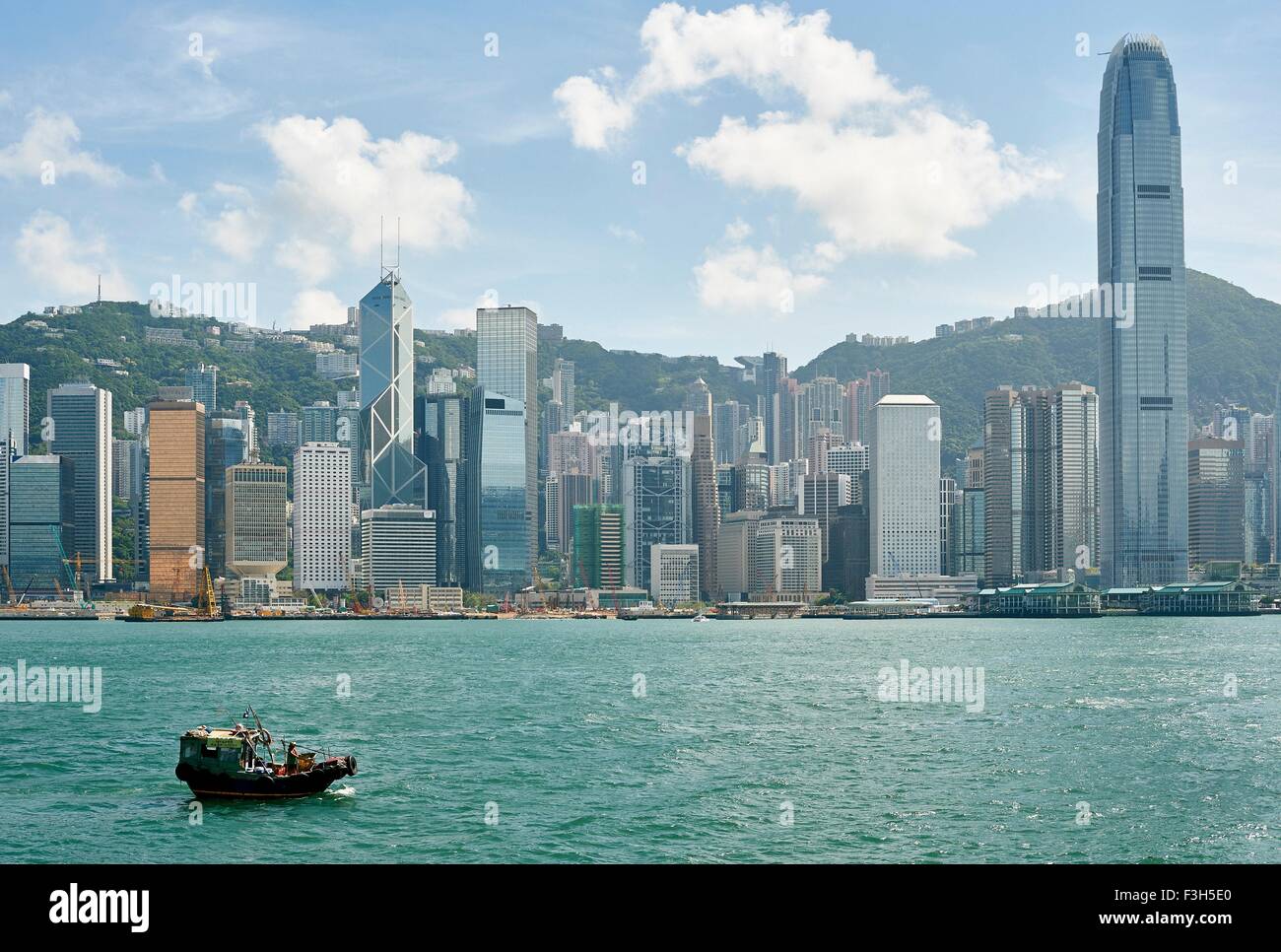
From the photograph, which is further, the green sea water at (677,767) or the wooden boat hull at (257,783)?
the wooden boat hull at (257,783)

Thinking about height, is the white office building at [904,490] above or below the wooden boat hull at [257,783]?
above

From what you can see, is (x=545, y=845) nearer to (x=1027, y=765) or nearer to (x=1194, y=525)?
(x=1027, y=765)

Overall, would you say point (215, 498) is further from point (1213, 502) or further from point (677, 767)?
point (677, 767)

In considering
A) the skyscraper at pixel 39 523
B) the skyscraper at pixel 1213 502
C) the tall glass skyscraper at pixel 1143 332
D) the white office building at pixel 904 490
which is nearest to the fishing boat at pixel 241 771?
the tall glass skyscraper at pixel 1143 332

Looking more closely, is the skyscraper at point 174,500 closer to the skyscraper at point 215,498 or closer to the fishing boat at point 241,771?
Answer: the skyscraper at point 215,498

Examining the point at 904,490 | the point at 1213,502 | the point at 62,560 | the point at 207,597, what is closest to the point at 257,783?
the point at 207,597
